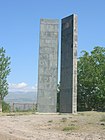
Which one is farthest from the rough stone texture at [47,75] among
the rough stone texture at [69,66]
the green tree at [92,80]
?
the green tree at [92,80]

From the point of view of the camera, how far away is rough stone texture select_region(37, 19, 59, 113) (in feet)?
110

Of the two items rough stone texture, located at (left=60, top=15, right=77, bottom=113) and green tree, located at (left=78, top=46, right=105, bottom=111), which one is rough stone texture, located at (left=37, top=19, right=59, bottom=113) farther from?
green tree, located at (left=78, top=46, right=105, bottom=111)

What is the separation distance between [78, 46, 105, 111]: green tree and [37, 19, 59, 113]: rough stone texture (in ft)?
35.2

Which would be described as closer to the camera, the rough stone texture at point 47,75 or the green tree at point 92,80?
the rough stone texture at point 47,75

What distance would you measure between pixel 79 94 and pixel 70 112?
14748 mm

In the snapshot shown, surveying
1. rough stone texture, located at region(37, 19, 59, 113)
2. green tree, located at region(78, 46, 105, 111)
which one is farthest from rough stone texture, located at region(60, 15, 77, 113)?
green tree, located at region(78, 46, 105, 111)

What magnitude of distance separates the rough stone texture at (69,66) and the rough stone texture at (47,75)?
1.09 meters

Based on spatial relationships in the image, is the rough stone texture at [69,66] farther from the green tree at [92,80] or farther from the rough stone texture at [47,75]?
the green tree at [92,80]

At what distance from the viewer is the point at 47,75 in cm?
3347

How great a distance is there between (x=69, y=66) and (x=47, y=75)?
2.71 metres

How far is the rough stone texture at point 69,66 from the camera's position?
3094 centimetres

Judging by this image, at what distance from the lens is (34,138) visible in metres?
14.3

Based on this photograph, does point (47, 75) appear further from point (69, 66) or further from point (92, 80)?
point (92, 80)

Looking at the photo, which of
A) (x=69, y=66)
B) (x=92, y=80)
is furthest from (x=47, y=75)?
(x=92, y=80)
